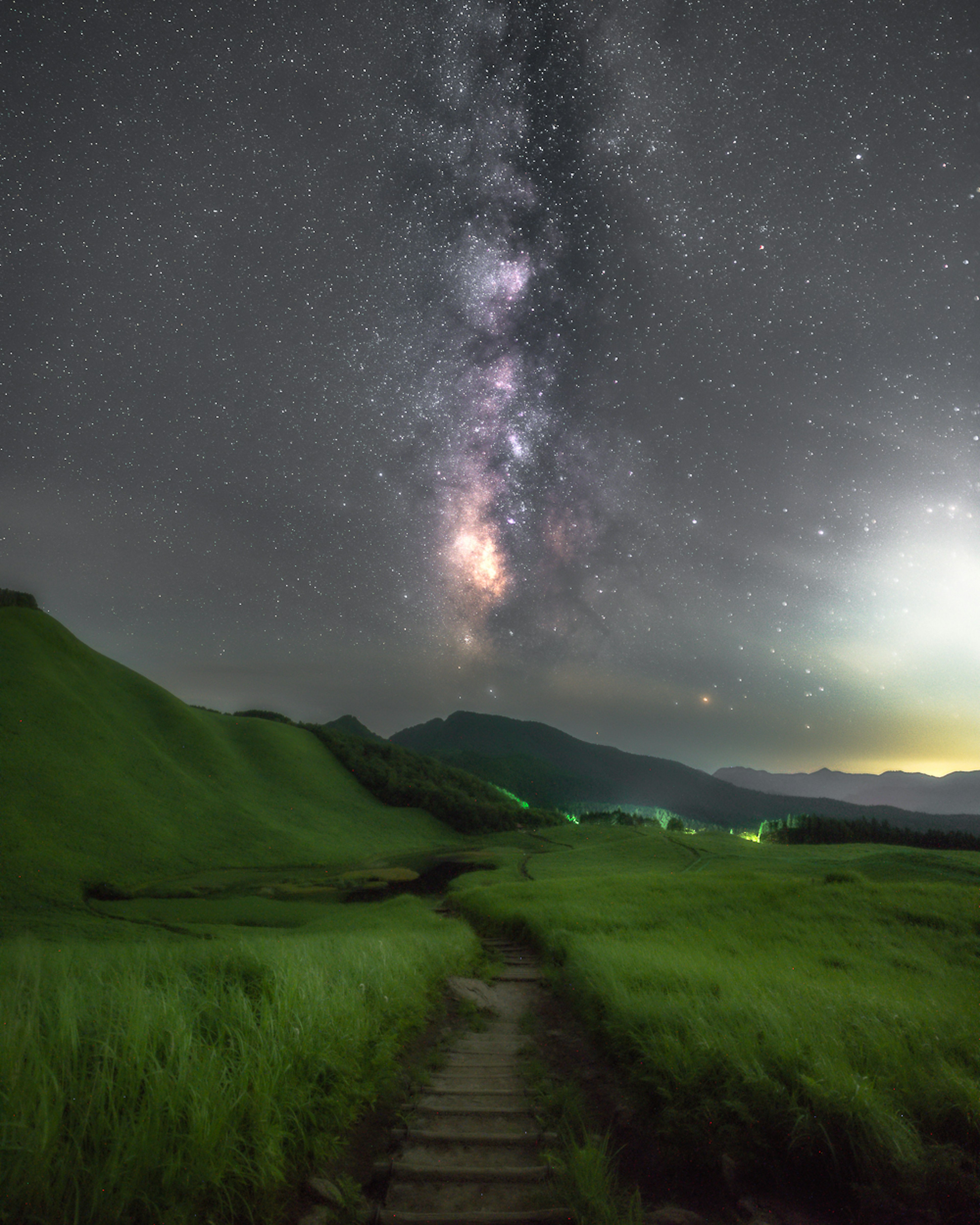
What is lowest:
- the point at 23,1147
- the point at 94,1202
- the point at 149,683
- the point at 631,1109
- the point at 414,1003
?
the point at 414,1003

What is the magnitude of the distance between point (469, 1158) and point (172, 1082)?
10.6 ft

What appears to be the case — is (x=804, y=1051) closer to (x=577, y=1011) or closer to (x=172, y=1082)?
(x=577, y=1011)

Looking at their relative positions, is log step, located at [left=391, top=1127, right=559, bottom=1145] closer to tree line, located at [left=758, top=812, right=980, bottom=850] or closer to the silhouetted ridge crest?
tree line, located at [left=758, top=812, right=980, bottom=850]

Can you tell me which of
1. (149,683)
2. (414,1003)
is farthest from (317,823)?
(414,1003)

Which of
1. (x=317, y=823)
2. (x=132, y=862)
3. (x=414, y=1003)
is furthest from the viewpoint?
(x=317, y=823)

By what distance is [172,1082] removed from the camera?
4641 millimetres

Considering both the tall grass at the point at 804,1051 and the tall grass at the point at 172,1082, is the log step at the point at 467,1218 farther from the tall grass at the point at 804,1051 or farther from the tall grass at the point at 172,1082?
the tall grass at the point at 804,1051

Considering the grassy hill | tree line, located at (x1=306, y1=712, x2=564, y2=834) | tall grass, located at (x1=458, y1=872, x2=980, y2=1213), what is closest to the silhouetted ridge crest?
the grassy hill

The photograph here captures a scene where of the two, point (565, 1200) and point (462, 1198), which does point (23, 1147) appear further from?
point (565, 1200)

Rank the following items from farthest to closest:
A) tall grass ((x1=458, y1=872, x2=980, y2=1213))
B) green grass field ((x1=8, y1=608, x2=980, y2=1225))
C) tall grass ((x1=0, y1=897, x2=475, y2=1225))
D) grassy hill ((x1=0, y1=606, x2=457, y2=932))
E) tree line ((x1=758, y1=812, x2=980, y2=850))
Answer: tree line ((x1=758, y1=812, x2=980, y2=850))
grassy hill ((x1=0, y1=606, x2=457, y2=932))
tall grass ((x1=458, y1=872, x2=980, y2=1213))
green grass field ((x1=8, y1=608, x2=980, y2=1225))
tall grass ((x1=0, y1=897, x2=475, y2=1225))

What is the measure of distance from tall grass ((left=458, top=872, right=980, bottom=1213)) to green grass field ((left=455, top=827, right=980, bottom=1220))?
0.02 metres

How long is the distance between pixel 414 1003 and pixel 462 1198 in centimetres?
601

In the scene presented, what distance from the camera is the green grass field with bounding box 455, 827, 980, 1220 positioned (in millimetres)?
5297

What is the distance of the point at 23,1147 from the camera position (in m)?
3.69
